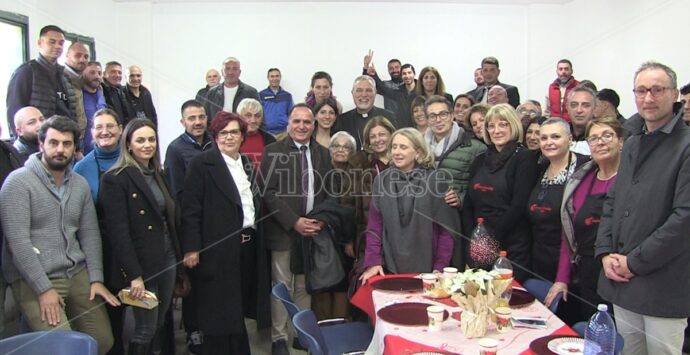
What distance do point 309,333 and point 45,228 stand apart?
4.45 ft

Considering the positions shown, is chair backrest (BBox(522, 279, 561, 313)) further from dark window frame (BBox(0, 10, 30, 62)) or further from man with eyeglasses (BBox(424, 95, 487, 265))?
dark window frame (BBox(0, 10, 30, 62))

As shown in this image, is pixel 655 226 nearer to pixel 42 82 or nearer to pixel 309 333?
pixel 309 333

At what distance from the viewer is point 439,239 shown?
3111 millimetres

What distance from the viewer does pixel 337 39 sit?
25.4 feet

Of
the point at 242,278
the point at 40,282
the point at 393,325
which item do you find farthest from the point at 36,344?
the point at 242,278

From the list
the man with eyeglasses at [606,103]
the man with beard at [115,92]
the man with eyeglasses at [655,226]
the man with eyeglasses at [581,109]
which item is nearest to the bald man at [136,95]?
the man with beard at [115,92]

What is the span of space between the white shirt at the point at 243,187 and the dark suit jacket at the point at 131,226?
53cm

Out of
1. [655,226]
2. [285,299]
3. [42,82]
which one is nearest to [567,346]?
[655,226]

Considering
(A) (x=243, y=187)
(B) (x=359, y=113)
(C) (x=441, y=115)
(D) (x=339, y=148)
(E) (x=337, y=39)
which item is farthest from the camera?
(E) (x=337, y=39)

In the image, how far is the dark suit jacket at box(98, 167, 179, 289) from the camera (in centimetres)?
273

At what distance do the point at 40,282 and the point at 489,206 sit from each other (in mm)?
2377

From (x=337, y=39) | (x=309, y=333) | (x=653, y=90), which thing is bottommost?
(x=309, y=333)

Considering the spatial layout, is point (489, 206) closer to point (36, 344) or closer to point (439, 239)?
point (439, 239)

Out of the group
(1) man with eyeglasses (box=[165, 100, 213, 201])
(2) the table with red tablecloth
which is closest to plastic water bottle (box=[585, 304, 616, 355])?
(2) the table with red tablecloth
